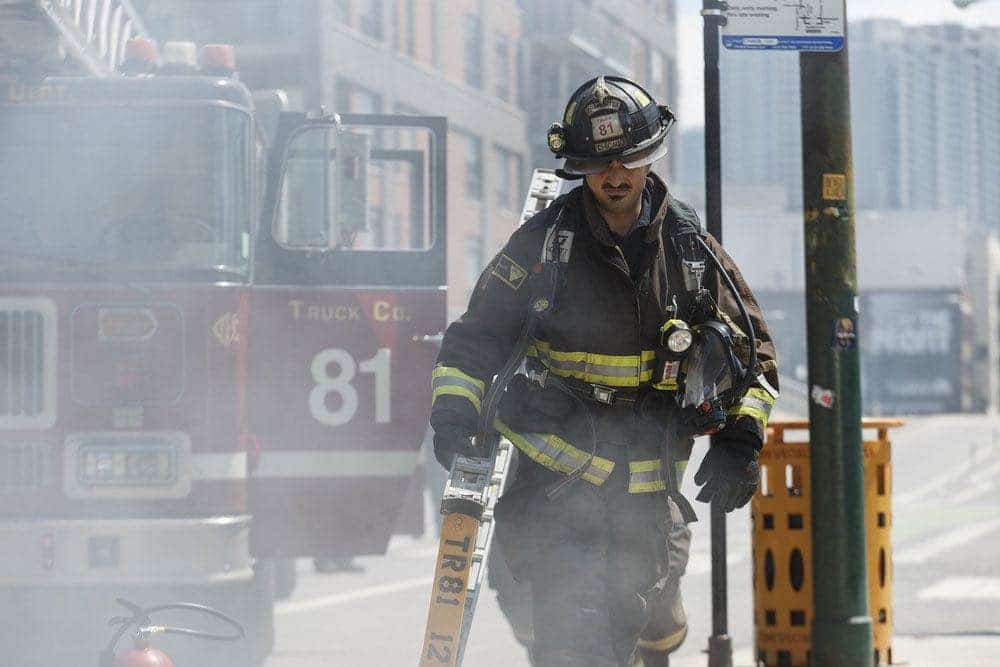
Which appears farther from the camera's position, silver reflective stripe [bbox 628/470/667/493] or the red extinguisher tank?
the red extinguisher tank

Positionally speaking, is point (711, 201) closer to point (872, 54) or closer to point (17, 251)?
point (17, 251)

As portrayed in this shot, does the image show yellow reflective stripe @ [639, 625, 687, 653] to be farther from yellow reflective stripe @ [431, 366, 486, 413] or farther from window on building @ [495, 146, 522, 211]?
window on building @ [495, 146, 522, 211]

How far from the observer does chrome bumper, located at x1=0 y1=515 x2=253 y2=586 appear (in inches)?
287

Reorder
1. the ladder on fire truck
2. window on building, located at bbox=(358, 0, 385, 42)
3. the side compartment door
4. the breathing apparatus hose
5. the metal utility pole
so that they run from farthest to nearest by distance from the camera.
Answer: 1. window on building, located at bbox=(358, 0, 385, 42)
2. the side compartment door
3. the ladder on fire truck
4. the metal utility pole
5. the breathing apparatus hose

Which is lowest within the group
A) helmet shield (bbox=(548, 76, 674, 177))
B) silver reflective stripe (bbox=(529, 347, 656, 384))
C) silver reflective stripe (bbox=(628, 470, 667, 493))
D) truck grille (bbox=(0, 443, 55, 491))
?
truck grille (bbox=(0, 443, 55, 491))

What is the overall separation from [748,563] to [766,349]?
33.3 feet

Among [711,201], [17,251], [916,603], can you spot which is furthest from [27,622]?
[916,603]

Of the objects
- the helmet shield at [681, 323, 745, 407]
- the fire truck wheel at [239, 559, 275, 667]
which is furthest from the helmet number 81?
the helmet shield at [681, 323, 745, 407]

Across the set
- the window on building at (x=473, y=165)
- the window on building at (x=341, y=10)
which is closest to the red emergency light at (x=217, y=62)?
the window on building at (x=341, y=10)

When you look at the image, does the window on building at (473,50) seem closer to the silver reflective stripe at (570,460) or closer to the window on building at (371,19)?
the window on building at (371,19)

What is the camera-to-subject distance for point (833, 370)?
22.4ft

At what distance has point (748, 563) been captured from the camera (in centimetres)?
1448

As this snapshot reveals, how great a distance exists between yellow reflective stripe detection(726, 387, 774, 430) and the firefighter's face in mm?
594

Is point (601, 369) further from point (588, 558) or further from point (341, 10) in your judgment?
point (341, 10)
